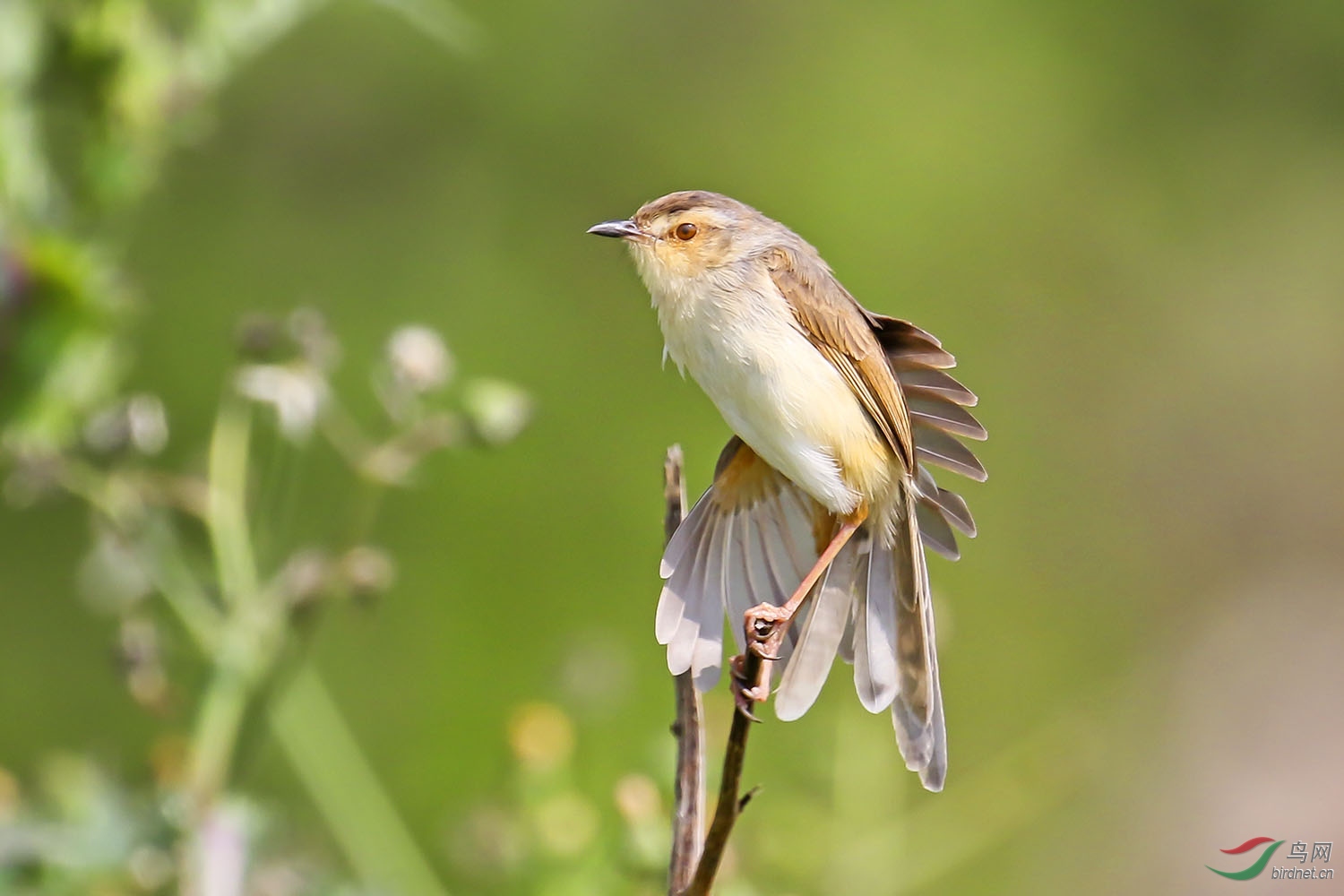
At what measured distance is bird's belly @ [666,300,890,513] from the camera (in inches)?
79.6

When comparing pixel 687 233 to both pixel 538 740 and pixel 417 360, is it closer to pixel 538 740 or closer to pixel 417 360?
pixel 417 360

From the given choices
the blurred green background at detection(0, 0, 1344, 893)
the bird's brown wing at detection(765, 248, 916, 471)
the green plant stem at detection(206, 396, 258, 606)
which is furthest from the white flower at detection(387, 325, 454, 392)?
the blurred green background at detection(0, 0, 1344, 893)

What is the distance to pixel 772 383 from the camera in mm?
2033

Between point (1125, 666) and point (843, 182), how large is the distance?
6.96 feet

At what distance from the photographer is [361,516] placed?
2.02 meters

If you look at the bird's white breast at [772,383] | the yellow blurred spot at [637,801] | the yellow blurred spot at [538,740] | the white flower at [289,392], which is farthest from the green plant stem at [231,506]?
the bird's white breast at [772,383]

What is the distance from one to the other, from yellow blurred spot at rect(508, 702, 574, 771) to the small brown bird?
36cm

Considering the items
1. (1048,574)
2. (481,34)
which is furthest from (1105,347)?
(481,34)

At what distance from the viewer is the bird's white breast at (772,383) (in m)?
2.02

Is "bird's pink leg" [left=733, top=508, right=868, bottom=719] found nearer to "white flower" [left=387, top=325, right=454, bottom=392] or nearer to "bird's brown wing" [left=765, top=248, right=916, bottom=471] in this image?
"bird's brown wing" [left=765, top=248, right=916, bottom=471]

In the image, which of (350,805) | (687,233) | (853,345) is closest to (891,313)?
(687,233)

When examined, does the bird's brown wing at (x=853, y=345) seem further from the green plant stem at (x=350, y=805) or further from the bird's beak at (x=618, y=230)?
the green plant stem at (x=350, y=805)

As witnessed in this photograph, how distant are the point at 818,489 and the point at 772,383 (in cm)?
17

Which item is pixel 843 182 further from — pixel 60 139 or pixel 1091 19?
pixel 60 139
